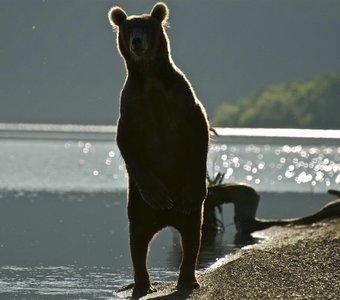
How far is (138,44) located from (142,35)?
0.55ft

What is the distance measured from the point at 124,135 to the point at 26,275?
5.91 meters

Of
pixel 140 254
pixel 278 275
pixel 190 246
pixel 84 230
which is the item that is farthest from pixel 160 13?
pixel 84 230

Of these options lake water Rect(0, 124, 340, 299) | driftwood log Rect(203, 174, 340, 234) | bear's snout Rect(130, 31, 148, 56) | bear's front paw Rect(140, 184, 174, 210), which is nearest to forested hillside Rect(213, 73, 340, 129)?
lake water Rect(0, 124, 340, 299)

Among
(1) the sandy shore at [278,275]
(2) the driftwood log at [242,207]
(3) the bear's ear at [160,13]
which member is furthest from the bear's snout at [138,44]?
(2) the driftwood log at [242,207]

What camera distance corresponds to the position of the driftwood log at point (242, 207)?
24.3 metres

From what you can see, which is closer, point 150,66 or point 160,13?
point 150,66

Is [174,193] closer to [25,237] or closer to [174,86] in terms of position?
[174,86]

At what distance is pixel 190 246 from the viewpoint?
13.8 meters

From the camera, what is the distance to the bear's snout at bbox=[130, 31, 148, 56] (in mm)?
13117

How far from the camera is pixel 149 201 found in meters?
13.5

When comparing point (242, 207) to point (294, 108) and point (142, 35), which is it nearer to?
point (142, 35)

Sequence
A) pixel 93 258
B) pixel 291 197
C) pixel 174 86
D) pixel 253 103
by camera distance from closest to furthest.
→ pixel 174 86, pixel 93 258, pixel 291 197, pixel 253 103

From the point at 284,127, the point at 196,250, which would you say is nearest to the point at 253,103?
the point at 284,127

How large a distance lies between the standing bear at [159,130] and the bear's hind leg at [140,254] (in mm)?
198
